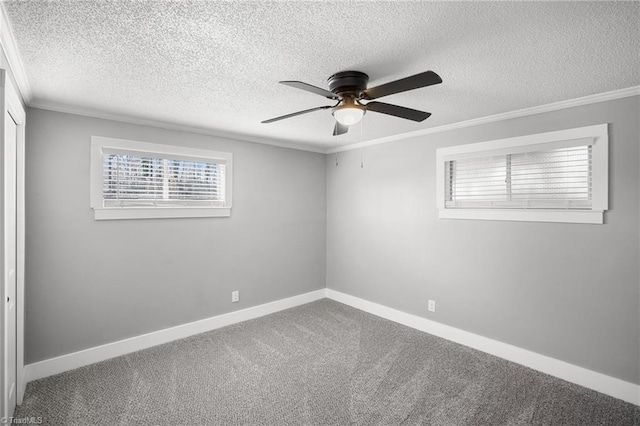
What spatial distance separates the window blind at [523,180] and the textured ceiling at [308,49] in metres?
0.51

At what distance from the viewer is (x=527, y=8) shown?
1385 mm

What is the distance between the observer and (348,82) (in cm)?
200

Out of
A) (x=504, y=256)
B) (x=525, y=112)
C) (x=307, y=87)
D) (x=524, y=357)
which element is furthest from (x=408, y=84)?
(x=524, y=357)

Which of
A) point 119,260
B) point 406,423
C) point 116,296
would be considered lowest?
point 406,423

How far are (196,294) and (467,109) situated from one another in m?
3.42

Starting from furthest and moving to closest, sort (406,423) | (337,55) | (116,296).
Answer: (116,296) < (406,423) < (337,55)

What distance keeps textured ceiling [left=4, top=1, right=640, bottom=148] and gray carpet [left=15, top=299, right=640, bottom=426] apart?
7.66ft

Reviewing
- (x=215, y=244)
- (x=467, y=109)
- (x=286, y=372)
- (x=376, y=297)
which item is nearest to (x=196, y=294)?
(x=215, y=244)

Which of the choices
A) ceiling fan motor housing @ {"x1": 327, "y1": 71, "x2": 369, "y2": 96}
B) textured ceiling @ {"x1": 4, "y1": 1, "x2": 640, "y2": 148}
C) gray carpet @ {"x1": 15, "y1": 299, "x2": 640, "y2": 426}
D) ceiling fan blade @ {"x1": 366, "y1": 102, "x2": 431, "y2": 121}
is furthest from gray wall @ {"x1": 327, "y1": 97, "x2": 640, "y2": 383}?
ceiling fan motor housing @ {"x1": 327, "y1": 71, "x2": 369, "y2": 96}

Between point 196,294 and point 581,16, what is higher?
point 581,16

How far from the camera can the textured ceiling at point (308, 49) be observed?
140 centimetres

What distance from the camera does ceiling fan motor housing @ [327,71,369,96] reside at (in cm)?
199

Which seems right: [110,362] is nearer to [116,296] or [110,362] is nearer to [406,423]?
[116,296]

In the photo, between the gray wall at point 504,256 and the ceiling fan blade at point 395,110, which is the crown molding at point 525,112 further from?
the ceiling fan blade at point 395,110
